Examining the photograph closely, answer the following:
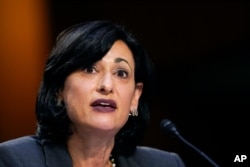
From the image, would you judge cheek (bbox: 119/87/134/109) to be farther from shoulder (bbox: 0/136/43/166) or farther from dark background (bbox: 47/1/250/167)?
dark background (bbox: 47/1/250/167)

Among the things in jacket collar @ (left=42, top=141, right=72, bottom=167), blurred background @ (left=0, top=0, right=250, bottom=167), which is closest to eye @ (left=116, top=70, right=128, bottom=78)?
jacket collar @ (left=42, top=141, right=72, bottom=167)

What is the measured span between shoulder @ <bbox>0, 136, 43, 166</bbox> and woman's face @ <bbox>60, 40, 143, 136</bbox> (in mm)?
115

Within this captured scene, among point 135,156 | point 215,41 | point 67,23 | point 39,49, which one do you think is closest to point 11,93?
point 39,49

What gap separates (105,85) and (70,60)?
0.39 feet

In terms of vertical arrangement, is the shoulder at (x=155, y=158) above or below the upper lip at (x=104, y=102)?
below

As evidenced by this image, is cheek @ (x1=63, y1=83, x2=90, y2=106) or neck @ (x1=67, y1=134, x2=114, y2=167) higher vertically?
cheek @ (x1=63, y1=83, x2=90, y2=106)

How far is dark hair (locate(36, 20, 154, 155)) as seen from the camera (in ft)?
4.15

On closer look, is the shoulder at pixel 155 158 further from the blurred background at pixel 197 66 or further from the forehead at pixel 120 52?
the blurred background at pixel 197 66

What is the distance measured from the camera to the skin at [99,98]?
1.23 meters

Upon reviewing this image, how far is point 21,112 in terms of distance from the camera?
1.93 m

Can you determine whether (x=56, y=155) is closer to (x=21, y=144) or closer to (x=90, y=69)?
(x=21, y=144)

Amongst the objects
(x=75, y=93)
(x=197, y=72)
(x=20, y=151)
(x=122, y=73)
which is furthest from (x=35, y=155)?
(x=197, y=72)

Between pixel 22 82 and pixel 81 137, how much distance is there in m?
0.69

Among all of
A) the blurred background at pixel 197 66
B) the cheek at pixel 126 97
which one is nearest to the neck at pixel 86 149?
the cheek at pixel 126 97
